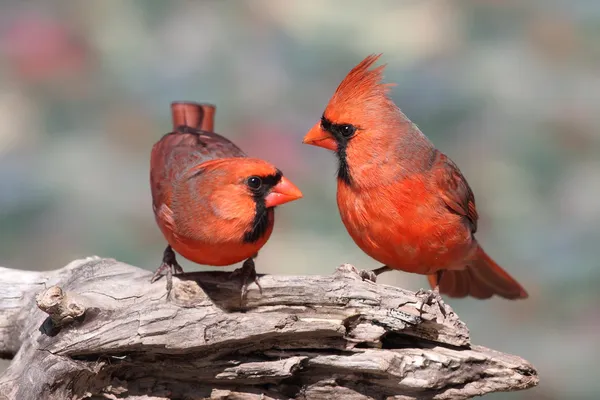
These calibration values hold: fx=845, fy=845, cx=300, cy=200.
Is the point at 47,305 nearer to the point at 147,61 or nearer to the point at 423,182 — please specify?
the point at 423,182

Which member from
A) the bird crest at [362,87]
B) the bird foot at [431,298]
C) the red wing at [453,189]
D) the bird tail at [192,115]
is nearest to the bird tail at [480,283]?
the red wing at [453,189]

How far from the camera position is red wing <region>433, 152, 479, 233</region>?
10.9 feet

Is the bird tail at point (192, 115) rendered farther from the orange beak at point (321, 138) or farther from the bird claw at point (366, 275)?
the bird claw at point (366, 275)

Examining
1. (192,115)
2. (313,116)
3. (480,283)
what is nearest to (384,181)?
(480,283)

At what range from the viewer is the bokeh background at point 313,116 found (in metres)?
5.16

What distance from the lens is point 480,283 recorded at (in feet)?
12.7

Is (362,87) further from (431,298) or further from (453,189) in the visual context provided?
(431,298)

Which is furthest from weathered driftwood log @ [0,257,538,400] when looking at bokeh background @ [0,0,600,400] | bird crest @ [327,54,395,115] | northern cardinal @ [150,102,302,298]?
bokeh background @ [0,0,600,400]

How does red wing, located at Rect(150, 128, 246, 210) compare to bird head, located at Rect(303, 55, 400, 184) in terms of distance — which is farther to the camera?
red wing, located at Rect(150, 128, 246, 210)

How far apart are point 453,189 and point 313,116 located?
2208 millimetres

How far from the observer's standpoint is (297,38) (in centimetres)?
574

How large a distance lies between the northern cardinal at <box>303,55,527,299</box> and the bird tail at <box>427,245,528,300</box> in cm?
54

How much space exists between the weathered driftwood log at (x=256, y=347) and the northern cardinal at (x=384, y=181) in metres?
0.18

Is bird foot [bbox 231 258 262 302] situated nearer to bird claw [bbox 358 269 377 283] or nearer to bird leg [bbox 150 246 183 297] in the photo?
bird leg [bbox 150 246 183 297]
